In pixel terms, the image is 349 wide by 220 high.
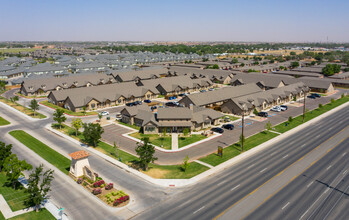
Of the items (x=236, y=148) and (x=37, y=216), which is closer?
(x=37, y=216)

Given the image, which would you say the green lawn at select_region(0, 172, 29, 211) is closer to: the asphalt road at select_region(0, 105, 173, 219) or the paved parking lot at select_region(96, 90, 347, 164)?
the asphalt road at select_region(0, 105, 173, 219)

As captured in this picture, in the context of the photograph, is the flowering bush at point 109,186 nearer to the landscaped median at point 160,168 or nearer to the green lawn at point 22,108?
the landscaped median at point 160,168

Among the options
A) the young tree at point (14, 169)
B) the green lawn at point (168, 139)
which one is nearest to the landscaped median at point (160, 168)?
the green lawn at point (168, 139)

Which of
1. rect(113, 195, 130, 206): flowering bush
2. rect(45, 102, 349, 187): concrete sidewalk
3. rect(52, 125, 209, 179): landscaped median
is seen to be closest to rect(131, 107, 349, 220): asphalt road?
rect(45, 102, 349, 187): concrete sidewalk

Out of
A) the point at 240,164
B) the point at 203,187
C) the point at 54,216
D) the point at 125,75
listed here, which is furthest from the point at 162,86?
the point at 54,216

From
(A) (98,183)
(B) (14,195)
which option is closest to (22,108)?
(B) (14,195)

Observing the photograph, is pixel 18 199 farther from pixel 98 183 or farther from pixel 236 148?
pixel 236 148

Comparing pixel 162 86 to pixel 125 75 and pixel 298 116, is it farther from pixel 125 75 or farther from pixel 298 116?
pixel 298 116

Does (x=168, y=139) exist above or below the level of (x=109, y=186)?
below
